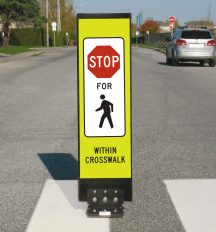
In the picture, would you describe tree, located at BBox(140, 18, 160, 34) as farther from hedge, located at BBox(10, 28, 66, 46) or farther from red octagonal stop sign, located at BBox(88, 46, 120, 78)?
red octagonal stop sign, located at BBox(88, 46, 120, 78)

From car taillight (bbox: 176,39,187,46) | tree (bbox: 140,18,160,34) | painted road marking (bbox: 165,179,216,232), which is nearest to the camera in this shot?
painted road marking (bbox: 165,179,216,232)

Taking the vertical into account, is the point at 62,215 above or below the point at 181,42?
below

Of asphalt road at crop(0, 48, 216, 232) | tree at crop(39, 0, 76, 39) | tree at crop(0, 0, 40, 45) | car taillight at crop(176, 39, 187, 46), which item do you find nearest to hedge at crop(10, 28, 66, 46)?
tree at crop(0, 0, 40, 45)

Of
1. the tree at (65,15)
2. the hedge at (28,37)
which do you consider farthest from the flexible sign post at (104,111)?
the tree at (65,15)

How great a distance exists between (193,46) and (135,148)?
18998 millimetres

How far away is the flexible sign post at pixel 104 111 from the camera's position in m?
4.14

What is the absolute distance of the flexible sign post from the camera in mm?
4145

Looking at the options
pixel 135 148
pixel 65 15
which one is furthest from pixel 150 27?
pixel 135 148

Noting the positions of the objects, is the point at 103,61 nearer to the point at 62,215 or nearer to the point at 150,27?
the point at 62,215

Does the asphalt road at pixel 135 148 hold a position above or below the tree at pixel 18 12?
below

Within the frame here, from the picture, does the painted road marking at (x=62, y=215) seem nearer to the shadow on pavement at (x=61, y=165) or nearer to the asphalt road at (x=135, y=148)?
the asphalt road at (x=135, y=148)

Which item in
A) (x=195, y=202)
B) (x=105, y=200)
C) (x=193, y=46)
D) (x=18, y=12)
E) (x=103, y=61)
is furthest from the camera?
(x=18, y=12)

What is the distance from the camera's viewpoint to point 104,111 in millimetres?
4230

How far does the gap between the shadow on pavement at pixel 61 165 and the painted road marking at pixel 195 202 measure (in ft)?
3.18
